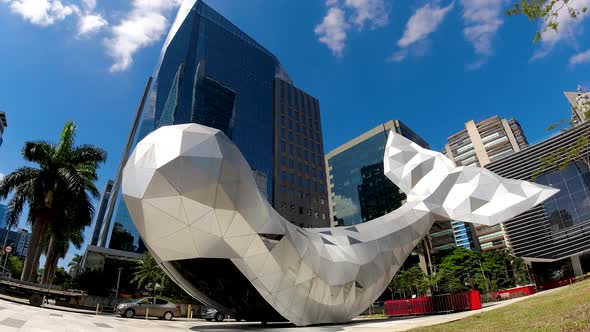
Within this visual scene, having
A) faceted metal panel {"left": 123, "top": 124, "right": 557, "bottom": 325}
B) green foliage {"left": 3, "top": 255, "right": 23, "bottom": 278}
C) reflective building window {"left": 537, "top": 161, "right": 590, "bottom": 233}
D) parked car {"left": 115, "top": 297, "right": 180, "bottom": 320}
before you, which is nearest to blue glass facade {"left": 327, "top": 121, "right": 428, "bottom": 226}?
reflective building window {"left": 537, "top": 161, "right": 590, "bottom": 233}

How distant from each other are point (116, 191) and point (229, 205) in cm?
7857

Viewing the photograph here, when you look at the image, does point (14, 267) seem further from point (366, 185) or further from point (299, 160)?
point (366, 185)

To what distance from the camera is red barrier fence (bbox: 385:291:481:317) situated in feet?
63.2

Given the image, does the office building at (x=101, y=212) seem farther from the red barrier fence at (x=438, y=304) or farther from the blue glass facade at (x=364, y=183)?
the red barrier fence at (x=438, y=304)

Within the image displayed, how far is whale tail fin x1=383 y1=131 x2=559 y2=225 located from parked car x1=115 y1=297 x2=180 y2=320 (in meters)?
17.1

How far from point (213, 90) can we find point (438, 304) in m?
68.7

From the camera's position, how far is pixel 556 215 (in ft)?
204

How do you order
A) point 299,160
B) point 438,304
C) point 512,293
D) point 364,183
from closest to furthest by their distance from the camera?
point 438,304, point 512,293, point 299,160, point 364,183

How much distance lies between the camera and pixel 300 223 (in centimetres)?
6656

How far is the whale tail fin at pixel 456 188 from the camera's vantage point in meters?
16.7

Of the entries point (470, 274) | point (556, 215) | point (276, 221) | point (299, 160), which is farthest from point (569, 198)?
point (276, 221)

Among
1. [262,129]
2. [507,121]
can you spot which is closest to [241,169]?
[262,129]

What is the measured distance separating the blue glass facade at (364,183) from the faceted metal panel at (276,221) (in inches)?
2595

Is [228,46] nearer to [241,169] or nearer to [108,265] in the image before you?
[108,265]
